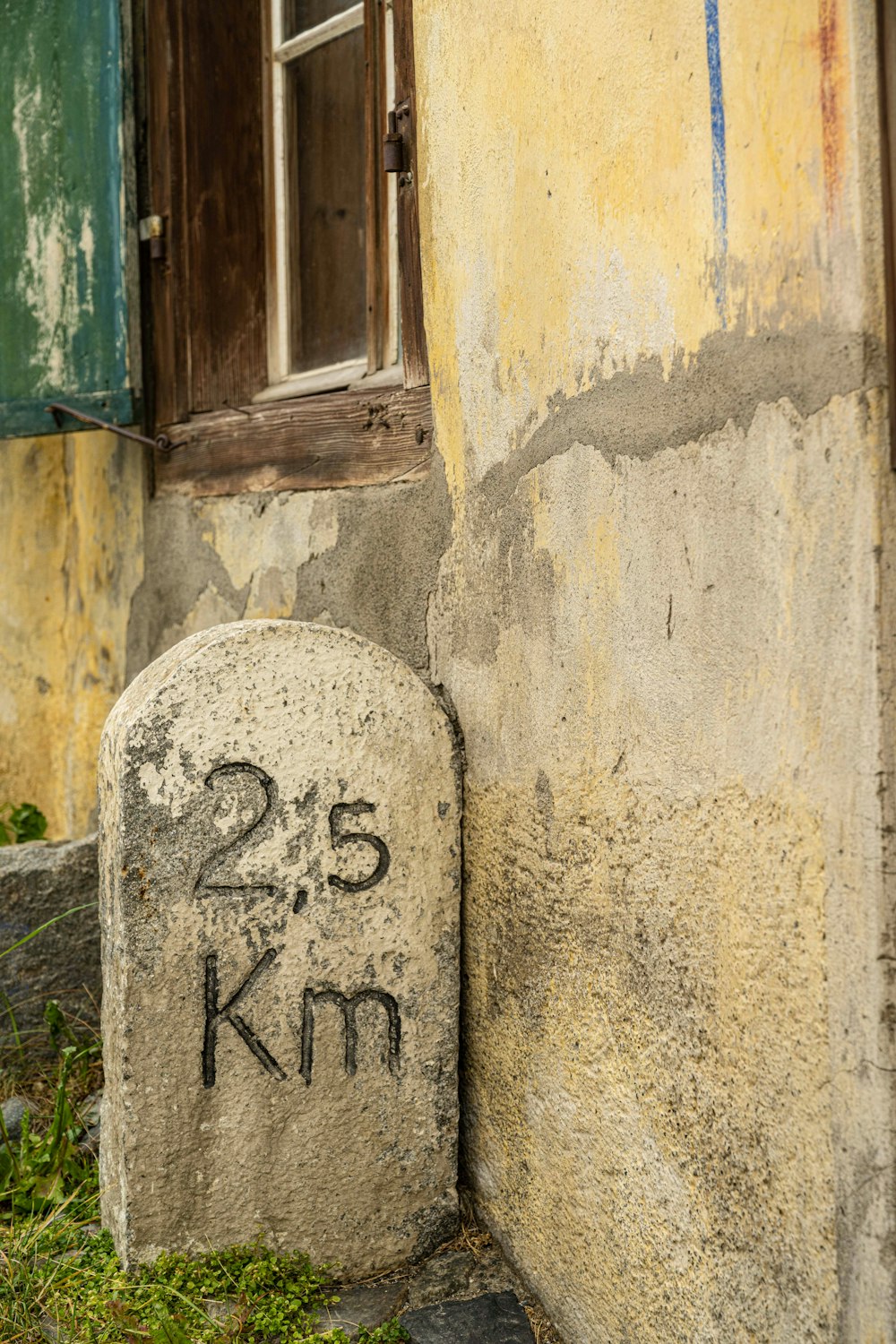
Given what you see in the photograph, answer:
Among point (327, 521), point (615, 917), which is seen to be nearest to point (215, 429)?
point (327, 521)

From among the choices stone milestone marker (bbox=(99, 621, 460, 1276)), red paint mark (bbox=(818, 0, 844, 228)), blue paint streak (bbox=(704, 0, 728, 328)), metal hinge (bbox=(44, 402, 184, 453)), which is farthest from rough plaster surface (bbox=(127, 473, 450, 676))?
red paint mark (bbox=(818, 0, 844, 228))

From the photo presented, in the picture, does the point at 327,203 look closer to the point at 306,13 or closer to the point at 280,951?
the point at 306,13

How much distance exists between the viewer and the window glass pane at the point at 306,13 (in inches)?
111

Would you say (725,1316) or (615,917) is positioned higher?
(615,917)

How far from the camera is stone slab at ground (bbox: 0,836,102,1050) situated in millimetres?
2688

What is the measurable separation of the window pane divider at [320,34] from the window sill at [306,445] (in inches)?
32.0

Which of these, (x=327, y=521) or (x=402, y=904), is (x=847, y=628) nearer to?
(x=402, y=904)

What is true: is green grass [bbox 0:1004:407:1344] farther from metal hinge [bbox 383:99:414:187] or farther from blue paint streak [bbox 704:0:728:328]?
metal hinge [bbox 383:99:414:187]

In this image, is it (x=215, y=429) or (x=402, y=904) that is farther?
(x=215, y=429)

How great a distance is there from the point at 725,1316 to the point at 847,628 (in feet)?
2.77

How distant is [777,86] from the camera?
1354 mm

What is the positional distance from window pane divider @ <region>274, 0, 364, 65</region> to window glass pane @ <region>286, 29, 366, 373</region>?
0.02 metres

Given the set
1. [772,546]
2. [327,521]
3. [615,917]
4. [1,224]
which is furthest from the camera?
[1,224]

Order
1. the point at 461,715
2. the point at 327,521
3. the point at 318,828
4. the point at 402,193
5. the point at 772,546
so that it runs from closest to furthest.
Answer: the point at 772,546 → the point at 318,828 → the point at 461,715 → the point at 402,193 → the point at 327,521
